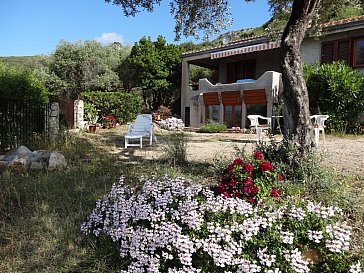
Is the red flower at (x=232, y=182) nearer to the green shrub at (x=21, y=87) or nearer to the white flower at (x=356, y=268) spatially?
the white flower at (x=356, y=268)

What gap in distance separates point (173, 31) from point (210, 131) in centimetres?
1134

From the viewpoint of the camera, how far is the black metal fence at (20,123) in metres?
8.80

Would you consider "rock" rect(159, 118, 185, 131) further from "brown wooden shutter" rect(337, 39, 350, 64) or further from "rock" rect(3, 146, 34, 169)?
"rock" rect(3, 146, 34, 169)

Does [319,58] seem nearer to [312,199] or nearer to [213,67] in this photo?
[213,67]

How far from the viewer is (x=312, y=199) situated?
3.95 metres

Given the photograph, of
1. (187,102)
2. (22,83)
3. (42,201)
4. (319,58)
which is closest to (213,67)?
(187,102)

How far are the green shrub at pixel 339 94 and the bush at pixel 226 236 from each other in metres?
13.7

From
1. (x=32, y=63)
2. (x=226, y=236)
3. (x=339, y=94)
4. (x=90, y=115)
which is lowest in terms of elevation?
(x=226, y=236)

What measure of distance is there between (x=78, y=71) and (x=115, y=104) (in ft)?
31.2

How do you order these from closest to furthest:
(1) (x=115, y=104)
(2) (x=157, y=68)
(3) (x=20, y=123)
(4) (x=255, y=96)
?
1. (3) (x=20, y=123)
2. (4) (x=255, y=96)
3. (1) (x=115, y=104)
4. (2) (x=157, y=68)

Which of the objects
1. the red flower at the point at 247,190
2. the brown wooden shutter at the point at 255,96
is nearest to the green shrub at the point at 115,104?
the brown wooden shutter at the point at 255,96

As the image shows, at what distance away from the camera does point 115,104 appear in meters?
21.5

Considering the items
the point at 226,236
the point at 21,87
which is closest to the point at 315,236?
the point at 226,236

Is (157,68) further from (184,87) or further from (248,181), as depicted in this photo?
(248,181)
